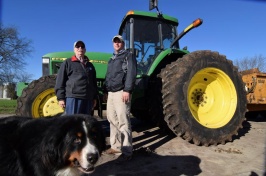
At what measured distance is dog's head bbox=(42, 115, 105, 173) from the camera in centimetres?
240

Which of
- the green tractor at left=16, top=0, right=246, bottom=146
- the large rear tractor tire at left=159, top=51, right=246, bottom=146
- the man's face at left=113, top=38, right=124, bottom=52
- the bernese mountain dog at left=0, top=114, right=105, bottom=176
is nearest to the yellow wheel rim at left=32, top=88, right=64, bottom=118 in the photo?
the green tractor at left=16, top=0, right=246, bottom=146

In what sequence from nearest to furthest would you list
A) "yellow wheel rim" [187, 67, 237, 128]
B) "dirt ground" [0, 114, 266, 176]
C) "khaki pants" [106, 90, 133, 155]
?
"dirt ground" [0, 114, 266, 176] → "khaki pants" [106, 90, 133, 155] → "yellow wheel rim" [187, 67, 237, 128]

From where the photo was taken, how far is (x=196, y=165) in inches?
161

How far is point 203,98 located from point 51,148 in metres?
4.24

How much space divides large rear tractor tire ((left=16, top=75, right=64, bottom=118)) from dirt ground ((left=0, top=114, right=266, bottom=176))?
70.0 inches

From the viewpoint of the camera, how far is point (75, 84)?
3963 mm

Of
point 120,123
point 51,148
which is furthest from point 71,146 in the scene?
point 120,123

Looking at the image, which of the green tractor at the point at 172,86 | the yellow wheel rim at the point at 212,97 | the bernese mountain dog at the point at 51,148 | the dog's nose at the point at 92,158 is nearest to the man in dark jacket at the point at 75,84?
the bernese mountain dog at the point at 51,148

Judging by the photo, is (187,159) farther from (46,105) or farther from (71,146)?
(46,105)

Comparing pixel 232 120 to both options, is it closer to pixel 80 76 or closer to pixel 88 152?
pixel 80 76

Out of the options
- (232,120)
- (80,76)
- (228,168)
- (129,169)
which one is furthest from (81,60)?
(232,120)

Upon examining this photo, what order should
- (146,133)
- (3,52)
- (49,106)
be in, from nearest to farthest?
(49,106) < (146,133) < (3,52)

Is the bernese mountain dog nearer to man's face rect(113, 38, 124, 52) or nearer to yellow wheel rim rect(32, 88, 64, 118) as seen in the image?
man's face rect(113, 38, 124, 52)

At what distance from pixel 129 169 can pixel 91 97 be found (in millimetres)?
1237
